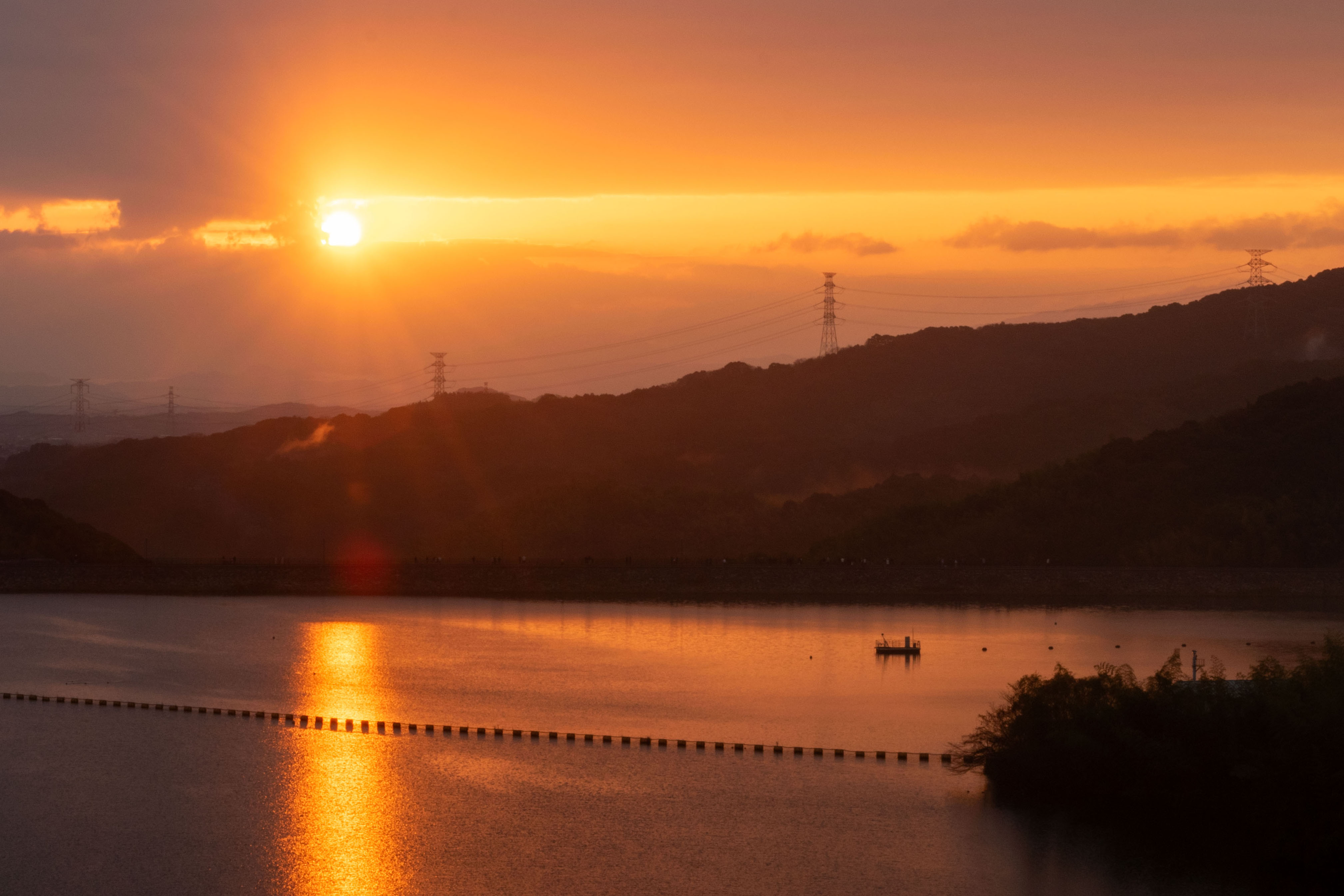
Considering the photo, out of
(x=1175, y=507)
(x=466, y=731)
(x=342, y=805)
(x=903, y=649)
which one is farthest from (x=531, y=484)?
(x=342, y=805)

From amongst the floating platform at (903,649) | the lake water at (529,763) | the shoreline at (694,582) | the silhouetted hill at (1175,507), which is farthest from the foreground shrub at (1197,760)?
the silhouetted hill at (1175,507)

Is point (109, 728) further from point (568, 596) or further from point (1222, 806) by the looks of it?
point (568, 596)

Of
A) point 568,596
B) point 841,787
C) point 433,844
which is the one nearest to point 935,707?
point 841,787

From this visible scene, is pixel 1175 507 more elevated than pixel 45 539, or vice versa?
pixel 1175 507

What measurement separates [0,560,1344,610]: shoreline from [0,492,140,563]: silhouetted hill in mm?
4433

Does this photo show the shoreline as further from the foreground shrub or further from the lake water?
the foreground shrub

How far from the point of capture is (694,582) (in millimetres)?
105000

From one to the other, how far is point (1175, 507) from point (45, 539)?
8524 cm

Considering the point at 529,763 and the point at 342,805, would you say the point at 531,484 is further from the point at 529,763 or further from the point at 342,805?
the point at 342,805

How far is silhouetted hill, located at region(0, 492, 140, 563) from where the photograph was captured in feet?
353

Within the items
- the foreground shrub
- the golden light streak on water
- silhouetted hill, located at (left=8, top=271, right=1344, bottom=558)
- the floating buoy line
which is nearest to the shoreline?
silhouetted hill, located at (left=8, top=271, right=1344, bottom=558)

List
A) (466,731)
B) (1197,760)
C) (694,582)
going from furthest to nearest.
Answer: (694,582)
(466,731)
(1197,760)

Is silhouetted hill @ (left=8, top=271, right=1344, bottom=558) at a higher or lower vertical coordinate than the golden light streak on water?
higher

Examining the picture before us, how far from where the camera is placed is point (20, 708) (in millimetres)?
53094
